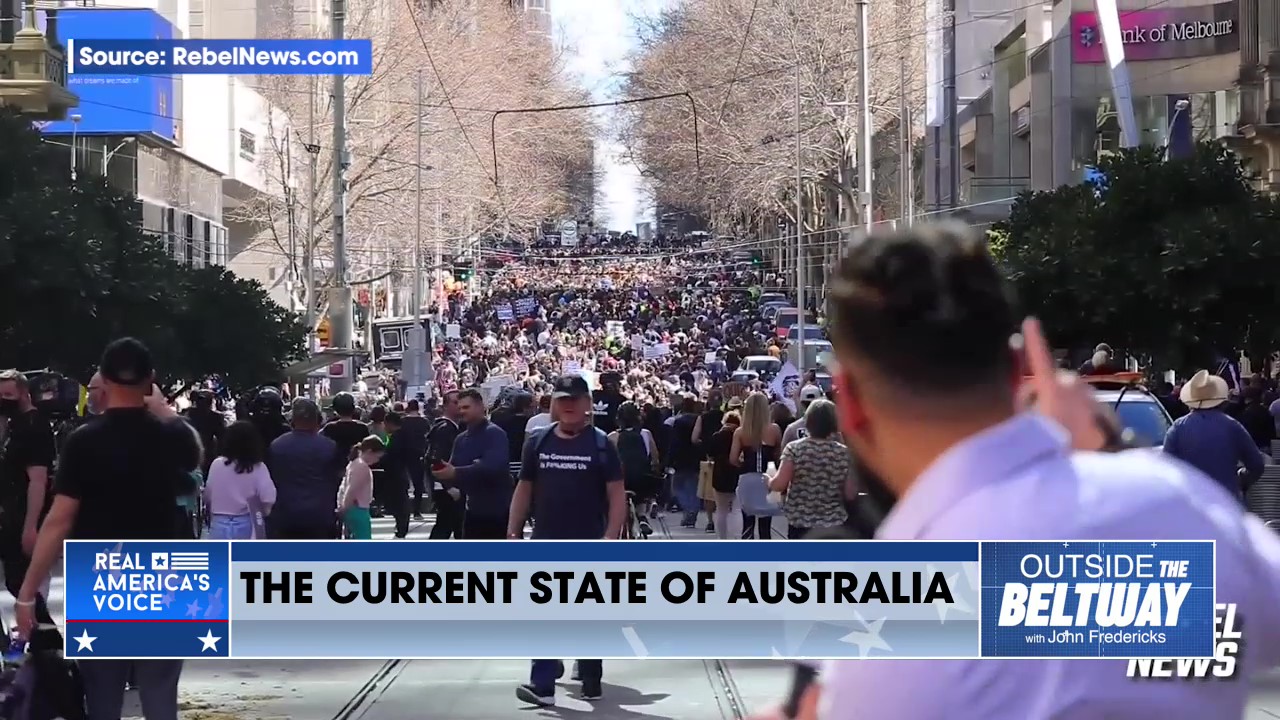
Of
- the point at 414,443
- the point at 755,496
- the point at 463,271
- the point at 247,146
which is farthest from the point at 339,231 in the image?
the point at 463,271

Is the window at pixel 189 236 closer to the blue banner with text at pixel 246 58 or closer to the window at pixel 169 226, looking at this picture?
the window at pixel 169 226

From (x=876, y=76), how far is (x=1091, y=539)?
67.1m

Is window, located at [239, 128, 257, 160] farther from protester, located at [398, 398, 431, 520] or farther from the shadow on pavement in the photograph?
the shadow on pavement

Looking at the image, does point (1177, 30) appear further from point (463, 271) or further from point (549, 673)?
point (463, 271)

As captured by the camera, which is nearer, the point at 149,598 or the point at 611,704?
the point at 149,598

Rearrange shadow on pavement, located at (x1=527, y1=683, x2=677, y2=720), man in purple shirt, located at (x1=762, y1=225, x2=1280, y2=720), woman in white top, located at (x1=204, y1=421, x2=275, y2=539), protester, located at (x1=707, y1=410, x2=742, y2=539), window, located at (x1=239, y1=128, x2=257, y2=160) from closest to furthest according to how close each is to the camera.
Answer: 1. man in purple shirt, located at (x1=762, y1=225, x2=1280, y2=720)
2. shadow on pavement, located at (x1=527, y1=683, x2=677, y2=720)
3. woman in white top, located at (x1=204, y1=421, x2=275, y2=539)
4. protester, located at (x1=707, y1=410, x2=742, y2=539)
5. window, located at (x1=239, y1=128, x2=257, y2=160)

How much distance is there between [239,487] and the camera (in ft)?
35.8

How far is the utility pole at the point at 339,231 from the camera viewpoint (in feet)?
138

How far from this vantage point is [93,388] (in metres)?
8.88

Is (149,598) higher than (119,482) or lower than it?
lower

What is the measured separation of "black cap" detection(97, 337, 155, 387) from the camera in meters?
6.96

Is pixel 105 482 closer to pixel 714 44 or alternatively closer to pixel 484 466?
pixel 484 466

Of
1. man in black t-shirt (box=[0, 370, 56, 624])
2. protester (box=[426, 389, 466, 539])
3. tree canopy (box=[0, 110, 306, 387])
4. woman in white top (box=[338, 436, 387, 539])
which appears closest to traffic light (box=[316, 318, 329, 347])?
tree canopy (box=[0, 110, 306, 387])

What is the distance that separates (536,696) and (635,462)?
28.3ft
